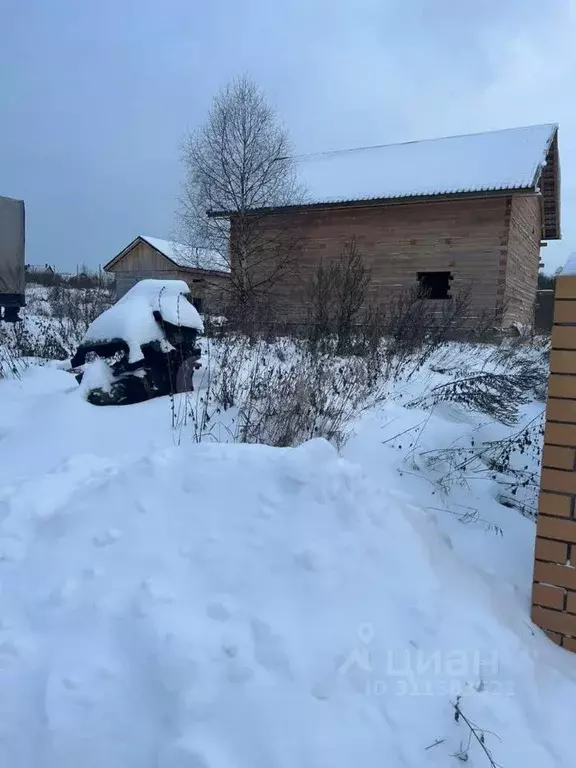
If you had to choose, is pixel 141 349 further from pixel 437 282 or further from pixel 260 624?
pixel 437 282

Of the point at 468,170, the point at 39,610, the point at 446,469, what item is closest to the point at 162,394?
the point at 446,469

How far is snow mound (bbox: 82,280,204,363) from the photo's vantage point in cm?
454

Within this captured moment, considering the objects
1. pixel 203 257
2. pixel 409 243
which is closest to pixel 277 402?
pixel 409 243

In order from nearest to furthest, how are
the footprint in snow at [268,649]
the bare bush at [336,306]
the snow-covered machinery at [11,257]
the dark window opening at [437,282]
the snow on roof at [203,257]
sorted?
the footprint in snow at [268,649]
the bare bush at [336,306]
the snow-covered machinery at [11,257]
the dark window opening at [437,282]
the snow on roof at [203,257]

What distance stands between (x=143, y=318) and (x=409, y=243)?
1114 centimetres

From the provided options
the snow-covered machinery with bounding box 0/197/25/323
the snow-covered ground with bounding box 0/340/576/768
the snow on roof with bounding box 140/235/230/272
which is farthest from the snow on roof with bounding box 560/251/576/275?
the snow on roof with bounding box 140/235/230/272

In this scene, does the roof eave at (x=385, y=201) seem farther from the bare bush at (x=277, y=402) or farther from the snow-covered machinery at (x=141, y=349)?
the snow-covered machinery at (x=141, y=349)

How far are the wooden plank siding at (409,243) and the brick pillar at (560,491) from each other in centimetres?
1097

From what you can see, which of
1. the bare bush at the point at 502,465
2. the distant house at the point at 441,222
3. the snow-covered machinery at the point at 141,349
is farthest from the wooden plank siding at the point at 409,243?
the bare bush at the point at 502,465

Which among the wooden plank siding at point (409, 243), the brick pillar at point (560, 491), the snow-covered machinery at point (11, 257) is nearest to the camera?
the brick pillar at point (560, 491)

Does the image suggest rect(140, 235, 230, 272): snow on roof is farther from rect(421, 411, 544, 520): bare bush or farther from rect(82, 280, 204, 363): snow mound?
rect(421, 411, 544, 520): bare bush

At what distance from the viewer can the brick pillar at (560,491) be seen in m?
1.82

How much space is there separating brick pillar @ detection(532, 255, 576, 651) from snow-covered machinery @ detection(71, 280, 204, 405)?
10.4ft

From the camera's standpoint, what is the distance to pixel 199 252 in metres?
15.5
